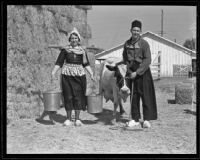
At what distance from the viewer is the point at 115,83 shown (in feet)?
21.1

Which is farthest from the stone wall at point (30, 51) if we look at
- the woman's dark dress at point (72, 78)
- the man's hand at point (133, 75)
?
the man's hand at point (133, 75)

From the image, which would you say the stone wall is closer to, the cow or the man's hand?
the cow

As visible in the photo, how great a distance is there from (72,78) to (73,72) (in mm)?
120

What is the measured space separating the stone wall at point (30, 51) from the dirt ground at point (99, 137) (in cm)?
43

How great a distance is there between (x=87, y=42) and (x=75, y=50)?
9.24 feet

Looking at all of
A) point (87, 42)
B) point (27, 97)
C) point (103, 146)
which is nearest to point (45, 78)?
point (27, 97)

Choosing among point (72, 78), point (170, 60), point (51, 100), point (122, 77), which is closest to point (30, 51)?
point (72, 78)

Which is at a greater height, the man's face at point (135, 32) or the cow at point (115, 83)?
the man's face at point (135, 32)

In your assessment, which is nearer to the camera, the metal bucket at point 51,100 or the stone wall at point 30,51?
the metal bucket at point 51,100

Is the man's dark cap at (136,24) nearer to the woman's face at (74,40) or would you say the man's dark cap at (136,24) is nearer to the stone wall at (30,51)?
the woman's face at (74,40)

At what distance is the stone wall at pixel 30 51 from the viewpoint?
245 inches

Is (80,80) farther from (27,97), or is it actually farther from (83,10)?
(83,10)

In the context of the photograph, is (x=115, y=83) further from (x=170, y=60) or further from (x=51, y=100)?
(x=170, y=60)
